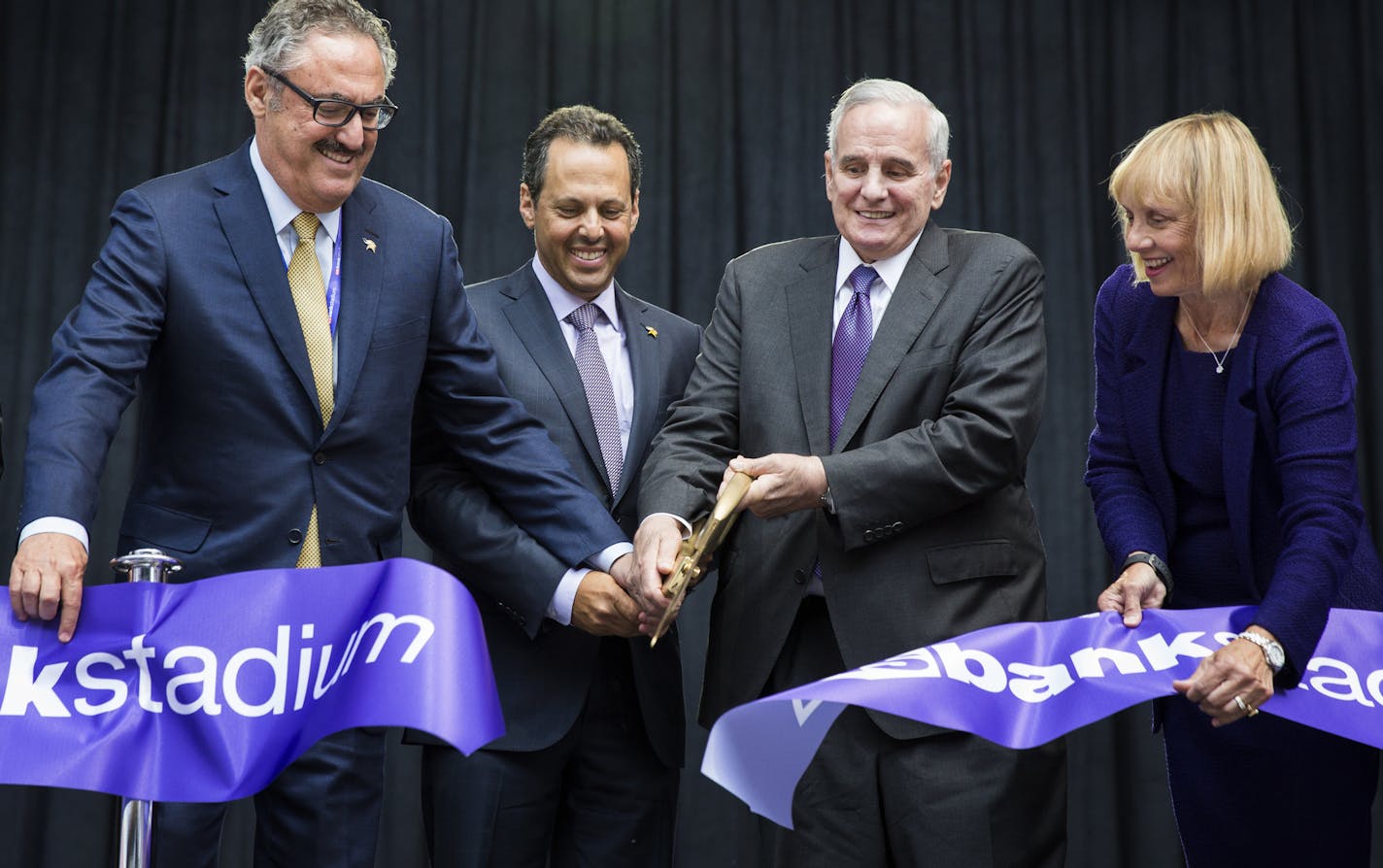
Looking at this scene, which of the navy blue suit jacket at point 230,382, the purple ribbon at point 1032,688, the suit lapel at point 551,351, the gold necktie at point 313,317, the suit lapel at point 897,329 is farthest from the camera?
the suit lapel at point 551,351

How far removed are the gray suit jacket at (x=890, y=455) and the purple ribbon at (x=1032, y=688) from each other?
0.24 metres

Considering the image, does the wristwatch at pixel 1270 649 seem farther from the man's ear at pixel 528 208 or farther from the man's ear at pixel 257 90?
the man's ear at pixel 257 90

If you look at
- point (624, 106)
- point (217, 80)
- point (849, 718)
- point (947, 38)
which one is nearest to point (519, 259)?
point (624, 106)

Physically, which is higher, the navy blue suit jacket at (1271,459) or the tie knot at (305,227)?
the tie knot at (305,227)

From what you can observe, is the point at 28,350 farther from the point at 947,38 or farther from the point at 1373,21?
the point at 1373,21

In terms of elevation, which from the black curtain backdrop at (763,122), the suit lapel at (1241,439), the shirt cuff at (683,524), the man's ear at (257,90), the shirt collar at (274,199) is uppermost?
the black curtain backdrop at (763,122)

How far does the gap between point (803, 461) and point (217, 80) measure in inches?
140

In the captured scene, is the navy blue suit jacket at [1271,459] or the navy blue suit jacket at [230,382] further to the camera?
the navy blue suit jacket at [230,382]

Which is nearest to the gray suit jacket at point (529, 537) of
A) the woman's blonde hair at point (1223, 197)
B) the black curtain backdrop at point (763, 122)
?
the woman's blonde hair at point (1223, 197)

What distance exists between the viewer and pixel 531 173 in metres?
3.17

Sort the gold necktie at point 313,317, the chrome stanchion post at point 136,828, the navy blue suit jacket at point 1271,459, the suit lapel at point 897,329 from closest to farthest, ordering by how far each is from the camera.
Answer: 1. the chrome stanchion post at point 136,828
2. the navy blue suit jacket at point 1271,459
3. the gold necktie at point 313,317
4. the suit lapel at point 897,329

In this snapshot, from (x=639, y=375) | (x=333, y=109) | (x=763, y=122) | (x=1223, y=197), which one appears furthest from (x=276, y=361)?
(x=763, y=122)

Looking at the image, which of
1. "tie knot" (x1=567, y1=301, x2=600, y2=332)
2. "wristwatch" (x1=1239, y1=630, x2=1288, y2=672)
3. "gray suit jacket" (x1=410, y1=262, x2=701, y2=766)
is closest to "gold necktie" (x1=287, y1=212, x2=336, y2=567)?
"gray suit jacket" (x1=410, y1=262, x2=701, y2=766)

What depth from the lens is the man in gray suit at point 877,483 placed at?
2.48 m
